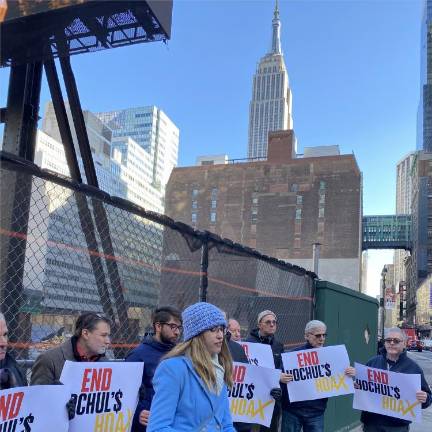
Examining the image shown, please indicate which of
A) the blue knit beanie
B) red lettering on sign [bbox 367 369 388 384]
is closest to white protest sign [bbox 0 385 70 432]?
the blue knit beanie

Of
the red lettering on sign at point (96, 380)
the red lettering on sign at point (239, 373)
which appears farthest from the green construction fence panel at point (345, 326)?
the red lettering on sign at point (96, 380)

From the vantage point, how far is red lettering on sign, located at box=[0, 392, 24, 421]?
265 centimetres

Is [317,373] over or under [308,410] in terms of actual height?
over

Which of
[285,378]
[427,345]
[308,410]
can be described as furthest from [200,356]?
[427,345]

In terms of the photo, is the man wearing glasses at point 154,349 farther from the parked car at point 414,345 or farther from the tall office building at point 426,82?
the tall office building at point 426,82

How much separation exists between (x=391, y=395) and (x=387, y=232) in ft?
365

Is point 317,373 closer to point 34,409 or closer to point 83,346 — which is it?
point 83,346

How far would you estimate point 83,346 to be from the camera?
11.0 feet

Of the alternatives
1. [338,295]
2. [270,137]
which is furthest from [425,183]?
[338,295]

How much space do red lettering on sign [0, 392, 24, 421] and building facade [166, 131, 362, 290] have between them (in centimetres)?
7402

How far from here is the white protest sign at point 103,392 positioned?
315cm

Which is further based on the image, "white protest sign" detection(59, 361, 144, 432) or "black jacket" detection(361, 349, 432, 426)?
"black jacket" detection(361, 349, 432, 426)

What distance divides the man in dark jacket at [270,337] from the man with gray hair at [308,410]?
0.15m

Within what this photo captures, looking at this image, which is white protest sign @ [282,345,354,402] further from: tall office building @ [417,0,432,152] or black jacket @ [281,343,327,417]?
tall office building @ [417,0,432,152]
